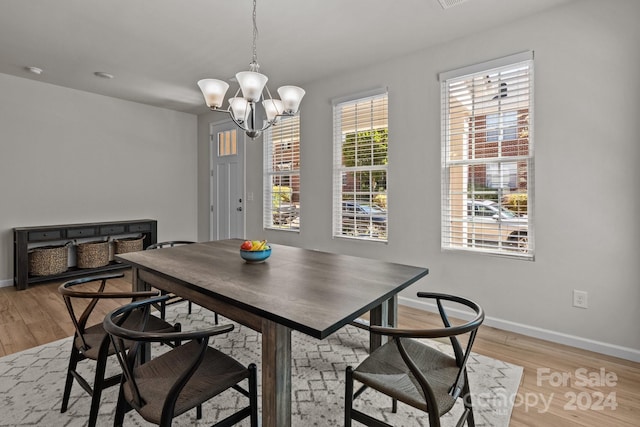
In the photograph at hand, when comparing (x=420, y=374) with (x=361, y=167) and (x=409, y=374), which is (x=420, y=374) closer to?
(x=409, y=374)

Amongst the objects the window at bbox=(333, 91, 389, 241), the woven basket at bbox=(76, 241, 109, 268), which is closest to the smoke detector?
the window at bbox=(333, 91, 389, 241)

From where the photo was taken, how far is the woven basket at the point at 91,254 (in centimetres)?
455

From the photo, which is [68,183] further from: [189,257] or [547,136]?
[547,136]

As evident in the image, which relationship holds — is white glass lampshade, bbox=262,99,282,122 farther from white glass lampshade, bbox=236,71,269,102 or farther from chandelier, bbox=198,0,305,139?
white glass lampshade, bbox=236,71,269,102

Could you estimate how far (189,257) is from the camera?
7.73 feet

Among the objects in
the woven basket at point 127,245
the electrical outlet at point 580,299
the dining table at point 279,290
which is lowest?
the electrical outlet at point 580,299

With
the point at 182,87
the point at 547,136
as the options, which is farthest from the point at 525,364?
the point at 182,87

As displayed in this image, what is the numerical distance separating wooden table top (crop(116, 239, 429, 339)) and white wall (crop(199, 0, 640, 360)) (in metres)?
1.43

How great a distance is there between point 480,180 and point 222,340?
8.64 ft

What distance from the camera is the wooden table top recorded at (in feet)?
4.33

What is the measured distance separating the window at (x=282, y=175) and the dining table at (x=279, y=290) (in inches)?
78.6

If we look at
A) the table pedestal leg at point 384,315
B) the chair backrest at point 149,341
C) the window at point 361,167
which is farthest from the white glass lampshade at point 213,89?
the window at point 361,167

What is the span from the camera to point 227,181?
5.57 meters

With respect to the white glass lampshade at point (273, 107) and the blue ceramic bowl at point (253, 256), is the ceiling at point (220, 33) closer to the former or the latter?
the white glass lampshade at point (273, 107)
